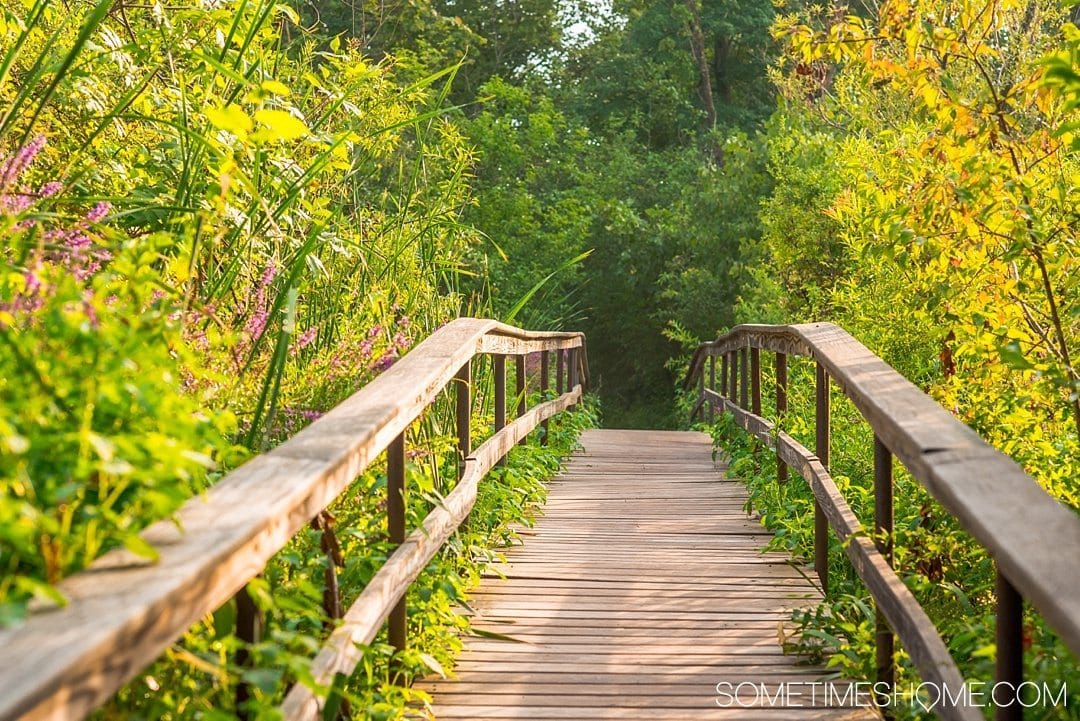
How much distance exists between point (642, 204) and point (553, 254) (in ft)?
14.5

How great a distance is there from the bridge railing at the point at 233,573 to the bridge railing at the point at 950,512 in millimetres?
1104

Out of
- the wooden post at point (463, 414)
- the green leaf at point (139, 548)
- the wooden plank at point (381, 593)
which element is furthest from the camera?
the wooden post at point (463, 414)

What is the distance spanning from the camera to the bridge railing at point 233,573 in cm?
125

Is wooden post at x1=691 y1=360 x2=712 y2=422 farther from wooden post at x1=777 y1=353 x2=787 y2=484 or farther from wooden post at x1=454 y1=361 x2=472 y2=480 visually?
wooden post at x1=454 y1=361 x2=472 y2=480

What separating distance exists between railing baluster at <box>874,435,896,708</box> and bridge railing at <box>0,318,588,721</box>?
1.21 m

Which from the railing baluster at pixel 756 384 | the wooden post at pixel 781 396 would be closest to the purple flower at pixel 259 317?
the wooden post at pixel 781 396

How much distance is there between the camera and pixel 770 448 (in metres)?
6.19

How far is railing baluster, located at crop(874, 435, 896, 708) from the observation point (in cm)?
302

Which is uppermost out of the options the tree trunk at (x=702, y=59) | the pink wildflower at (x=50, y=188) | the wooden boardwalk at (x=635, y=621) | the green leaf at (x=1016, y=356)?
the tree trunk at (x=702, y=59)

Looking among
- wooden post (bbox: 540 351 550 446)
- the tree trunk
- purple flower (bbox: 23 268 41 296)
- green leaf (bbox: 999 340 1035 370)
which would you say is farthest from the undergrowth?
the tree trunk

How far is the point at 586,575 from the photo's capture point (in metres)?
4.41

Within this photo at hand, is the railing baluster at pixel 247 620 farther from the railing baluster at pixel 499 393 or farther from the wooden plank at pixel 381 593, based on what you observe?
the railing baluster at pixel 499 393

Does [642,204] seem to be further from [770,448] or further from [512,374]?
[770,448]

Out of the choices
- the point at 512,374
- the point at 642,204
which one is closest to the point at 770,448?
the point at 512,374
